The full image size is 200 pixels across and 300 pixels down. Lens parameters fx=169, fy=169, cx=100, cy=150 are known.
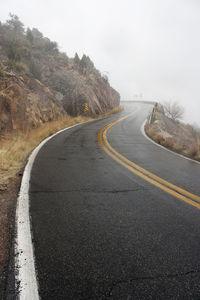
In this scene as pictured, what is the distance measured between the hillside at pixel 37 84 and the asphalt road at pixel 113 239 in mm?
5937

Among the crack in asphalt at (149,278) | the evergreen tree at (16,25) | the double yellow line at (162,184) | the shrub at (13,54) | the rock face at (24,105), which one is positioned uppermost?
the evergreen tree at (16,25)

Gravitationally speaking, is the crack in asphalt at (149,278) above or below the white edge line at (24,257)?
below

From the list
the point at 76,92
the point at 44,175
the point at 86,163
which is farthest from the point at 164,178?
the point at 76,92

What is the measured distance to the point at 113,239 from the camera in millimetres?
2018

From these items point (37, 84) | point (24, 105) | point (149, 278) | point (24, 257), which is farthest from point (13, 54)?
point (149, 278)

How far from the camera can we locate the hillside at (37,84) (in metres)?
9.04

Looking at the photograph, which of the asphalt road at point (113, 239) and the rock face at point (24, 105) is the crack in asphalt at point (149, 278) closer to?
the asphalt road at point (113, 239)

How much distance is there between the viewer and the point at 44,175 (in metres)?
3.96

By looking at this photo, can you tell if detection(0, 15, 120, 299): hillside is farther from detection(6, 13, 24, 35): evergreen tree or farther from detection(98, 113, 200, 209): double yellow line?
detection(98, 113, 200, 209): double yellow line

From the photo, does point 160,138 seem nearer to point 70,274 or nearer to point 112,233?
point 112,233

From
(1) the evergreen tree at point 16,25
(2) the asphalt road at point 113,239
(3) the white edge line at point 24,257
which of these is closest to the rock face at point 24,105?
→ (2) the asphalt road at point 113,239

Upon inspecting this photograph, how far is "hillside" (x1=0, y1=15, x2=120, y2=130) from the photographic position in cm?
904

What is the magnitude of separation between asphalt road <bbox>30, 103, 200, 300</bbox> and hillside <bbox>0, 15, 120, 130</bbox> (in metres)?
5.94

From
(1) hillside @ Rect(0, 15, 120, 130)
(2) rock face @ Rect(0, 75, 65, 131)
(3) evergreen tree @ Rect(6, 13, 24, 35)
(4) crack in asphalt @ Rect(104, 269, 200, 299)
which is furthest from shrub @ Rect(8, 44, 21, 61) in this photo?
(4) crack in asphalt @ Rect(104, 269, 200, 299)
